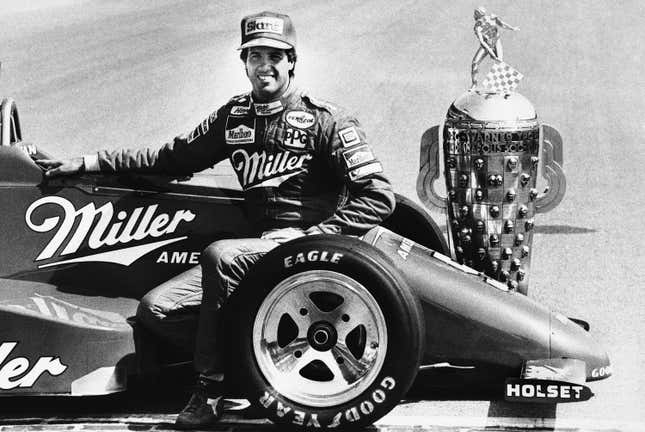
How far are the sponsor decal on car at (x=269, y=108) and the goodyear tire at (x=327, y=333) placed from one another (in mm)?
873

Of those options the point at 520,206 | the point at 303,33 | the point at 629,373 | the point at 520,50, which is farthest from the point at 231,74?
the point at 629,373

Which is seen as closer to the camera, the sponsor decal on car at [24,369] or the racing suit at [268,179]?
the racing suit at [268,179]

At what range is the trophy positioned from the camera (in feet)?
21.1

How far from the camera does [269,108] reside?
5.50m

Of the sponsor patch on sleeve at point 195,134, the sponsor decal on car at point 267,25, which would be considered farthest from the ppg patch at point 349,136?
the sponsor patch on sleeve at point 195,134

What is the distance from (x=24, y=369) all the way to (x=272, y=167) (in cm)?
146

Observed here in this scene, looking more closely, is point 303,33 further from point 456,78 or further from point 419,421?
point 419,421

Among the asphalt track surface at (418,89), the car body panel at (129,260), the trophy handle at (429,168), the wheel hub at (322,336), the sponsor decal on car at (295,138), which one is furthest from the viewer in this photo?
the trophy handle at (429,168)

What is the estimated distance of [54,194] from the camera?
5727 mm

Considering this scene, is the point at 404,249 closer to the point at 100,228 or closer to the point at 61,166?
the point at 100,228

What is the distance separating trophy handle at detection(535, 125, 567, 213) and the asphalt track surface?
2.34 ft

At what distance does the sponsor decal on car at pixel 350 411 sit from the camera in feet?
15.5

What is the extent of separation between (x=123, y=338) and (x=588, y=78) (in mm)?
11096

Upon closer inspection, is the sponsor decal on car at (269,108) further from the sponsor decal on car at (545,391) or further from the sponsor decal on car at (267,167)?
the sponsor decal on car at (545,391)
